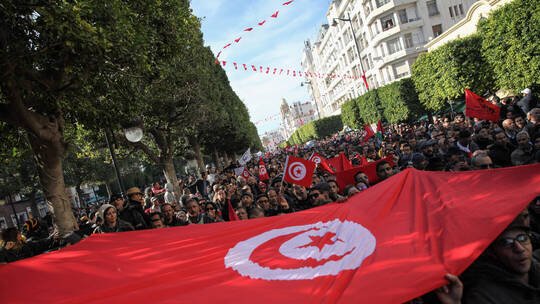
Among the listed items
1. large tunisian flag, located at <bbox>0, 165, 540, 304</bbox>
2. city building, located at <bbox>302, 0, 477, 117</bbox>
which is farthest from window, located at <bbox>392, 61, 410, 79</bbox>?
large tunisian flag, located at <bbox>0, 165, 540, 304</bbox>

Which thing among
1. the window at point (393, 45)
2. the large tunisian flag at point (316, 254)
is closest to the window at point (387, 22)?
the window at point (393, 45)

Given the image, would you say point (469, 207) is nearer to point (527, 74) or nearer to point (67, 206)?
point (67, 206)

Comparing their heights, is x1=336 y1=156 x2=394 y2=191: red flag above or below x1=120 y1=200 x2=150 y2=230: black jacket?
below

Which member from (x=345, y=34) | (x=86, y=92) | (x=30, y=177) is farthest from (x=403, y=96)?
(x=345, y=34)

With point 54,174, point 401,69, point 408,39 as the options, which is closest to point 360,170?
point 54,174

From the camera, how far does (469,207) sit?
131 inches

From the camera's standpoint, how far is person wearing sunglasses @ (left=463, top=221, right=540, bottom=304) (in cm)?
268

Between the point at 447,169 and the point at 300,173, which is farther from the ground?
the point at 300,173

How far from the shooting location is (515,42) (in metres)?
17.0

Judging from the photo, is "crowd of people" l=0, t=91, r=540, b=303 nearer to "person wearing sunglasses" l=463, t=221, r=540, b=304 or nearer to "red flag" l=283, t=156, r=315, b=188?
"person wearing sunglasses" l=463, t=221, r=540, b=304

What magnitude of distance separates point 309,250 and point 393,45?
5550 cm

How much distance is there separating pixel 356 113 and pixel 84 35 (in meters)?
43.6

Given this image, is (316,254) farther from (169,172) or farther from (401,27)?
(401,27)

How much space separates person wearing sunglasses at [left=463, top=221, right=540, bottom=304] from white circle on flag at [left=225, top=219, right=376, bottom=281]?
793 mm
